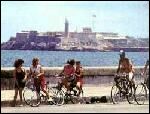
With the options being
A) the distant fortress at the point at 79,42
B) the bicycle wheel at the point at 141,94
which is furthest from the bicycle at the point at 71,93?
the distant fortress at the point at 79,42

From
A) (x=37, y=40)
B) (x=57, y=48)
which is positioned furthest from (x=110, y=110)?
(x=57, y=48)

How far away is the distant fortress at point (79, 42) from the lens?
151750 mm

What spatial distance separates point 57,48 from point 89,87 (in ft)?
478

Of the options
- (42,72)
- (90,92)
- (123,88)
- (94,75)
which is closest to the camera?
(42,72)

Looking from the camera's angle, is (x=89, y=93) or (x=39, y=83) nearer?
(x=39, y=83)

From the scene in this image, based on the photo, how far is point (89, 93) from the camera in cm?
1692

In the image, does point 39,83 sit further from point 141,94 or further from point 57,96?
point 141,94

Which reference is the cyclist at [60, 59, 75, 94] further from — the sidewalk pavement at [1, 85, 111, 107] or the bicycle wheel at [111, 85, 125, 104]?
the bicycle wheel at [111, 85, 125, 104]

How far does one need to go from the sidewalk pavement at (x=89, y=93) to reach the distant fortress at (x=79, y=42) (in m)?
122

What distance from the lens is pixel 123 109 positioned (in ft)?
44.1

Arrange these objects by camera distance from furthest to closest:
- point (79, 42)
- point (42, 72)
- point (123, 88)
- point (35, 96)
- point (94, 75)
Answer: point (79, 42) < point (94, 75) < point (123, 88) < point (35, 96) < point (42, 72)

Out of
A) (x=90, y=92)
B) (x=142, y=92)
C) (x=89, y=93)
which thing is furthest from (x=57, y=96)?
(x=90, y=92)

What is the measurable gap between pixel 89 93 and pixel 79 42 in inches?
6031

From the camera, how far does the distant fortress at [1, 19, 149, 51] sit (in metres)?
152
